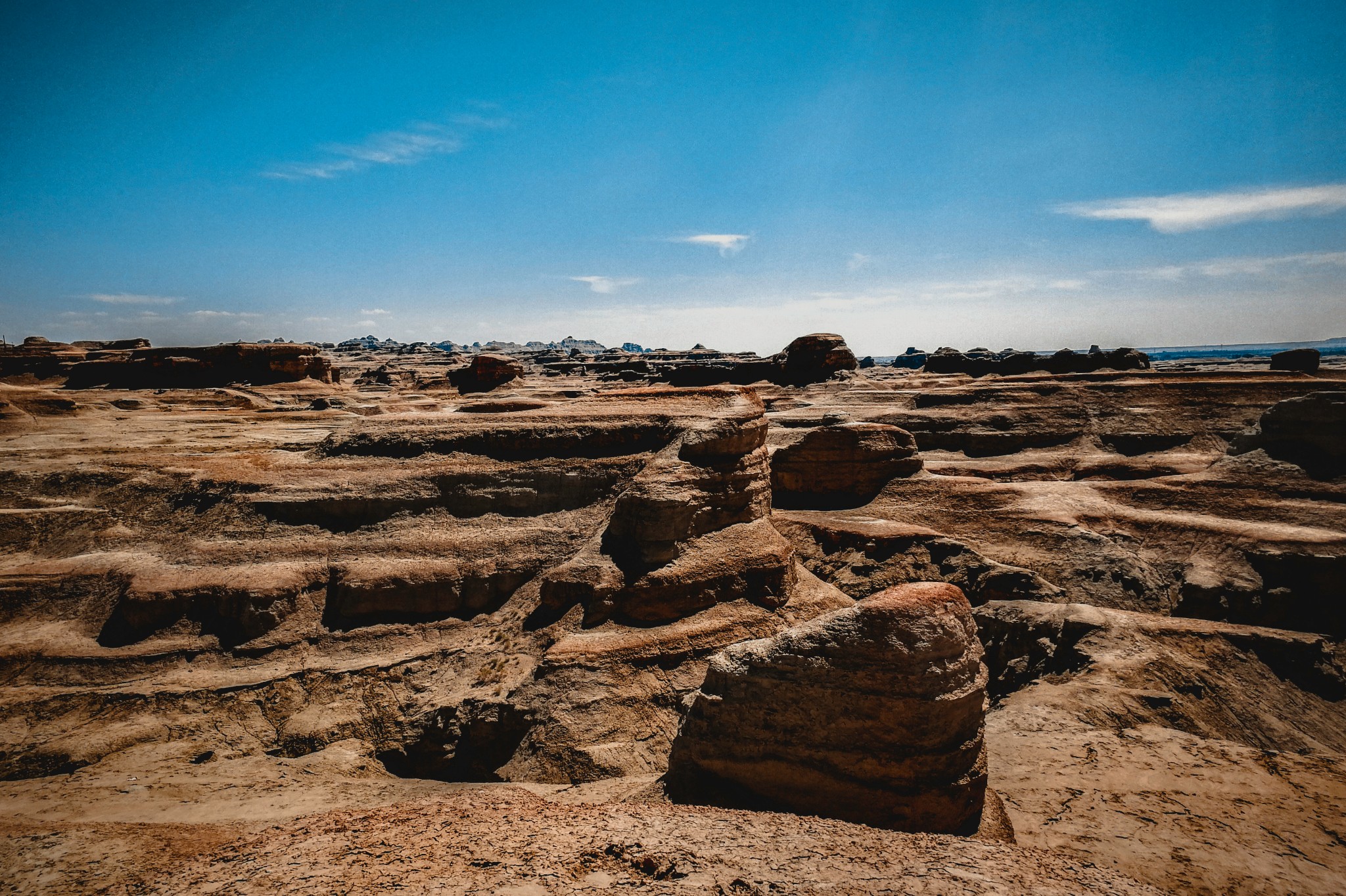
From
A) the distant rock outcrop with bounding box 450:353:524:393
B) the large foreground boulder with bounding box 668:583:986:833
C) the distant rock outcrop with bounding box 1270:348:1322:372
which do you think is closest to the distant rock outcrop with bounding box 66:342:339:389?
the distant rock outcrop with bounding box 450:353:524:393

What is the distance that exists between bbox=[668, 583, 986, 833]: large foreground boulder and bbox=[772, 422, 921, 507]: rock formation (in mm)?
18006

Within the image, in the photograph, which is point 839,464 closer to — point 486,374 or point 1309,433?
point 1309,433

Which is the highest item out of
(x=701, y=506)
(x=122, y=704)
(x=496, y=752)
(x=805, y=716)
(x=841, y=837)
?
(x=701, y=506)

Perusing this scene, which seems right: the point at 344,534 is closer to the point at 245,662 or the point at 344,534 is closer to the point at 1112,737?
the point at 245,662

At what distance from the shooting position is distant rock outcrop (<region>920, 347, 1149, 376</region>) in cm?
5203

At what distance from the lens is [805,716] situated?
10359 millimetres

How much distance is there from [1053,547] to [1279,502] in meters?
9.37

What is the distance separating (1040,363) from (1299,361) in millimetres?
18174

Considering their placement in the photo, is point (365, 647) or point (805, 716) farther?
point (365, 647)

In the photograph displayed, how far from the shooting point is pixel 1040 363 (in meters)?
59.5

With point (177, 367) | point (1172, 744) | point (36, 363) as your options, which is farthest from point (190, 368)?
point (1172, 744)

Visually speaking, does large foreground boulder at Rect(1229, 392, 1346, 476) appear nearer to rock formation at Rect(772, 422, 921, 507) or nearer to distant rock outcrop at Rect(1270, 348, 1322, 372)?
rock formation at Rect(772, 422, 921, 507)

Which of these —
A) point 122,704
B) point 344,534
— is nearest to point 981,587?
point 344,534

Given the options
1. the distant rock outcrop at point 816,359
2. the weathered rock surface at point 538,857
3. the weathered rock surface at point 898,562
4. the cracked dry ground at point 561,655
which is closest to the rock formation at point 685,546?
the cracked dry ground at point 561,655
